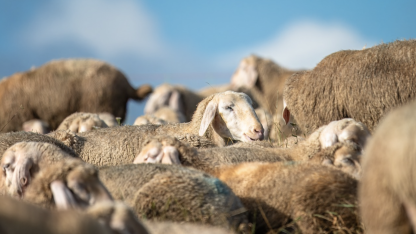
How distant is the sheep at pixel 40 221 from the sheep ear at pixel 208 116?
15.0ft

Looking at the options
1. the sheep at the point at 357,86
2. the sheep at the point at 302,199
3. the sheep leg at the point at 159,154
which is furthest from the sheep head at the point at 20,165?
the sheep at the point at 357,86

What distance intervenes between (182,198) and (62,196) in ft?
2.59

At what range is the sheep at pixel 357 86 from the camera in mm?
7070

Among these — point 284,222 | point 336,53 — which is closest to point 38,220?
point 284,222

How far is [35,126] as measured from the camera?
1307 cm

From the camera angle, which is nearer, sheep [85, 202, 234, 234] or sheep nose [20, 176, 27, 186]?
sheep [85, 202, 234, 234]

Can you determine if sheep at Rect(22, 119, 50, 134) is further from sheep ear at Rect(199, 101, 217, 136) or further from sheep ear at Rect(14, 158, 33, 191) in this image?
sheep ear at Rect(14, 158, 33, 191)

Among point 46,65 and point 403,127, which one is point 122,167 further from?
point 46,65

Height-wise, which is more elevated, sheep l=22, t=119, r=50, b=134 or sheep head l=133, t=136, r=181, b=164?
sheep l=22, t=119, r=50, b=134

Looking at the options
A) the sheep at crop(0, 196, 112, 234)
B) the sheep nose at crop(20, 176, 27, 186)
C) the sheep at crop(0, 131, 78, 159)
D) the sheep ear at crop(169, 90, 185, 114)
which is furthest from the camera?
the sheep ear at crop(169, 90, 185, 114)

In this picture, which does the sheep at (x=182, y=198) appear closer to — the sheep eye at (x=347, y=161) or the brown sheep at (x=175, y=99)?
the sheep eye at (x=347, y=161)

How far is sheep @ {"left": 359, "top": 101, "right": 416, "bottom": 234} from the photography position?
299 cm

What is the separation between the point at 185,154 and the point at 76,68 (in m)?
10.3

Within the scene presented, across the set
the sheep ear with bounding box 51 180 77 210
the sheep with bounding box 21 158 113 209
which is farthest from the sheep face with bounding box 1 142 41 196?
the sheep ear with bounding box 51 180 77 210
